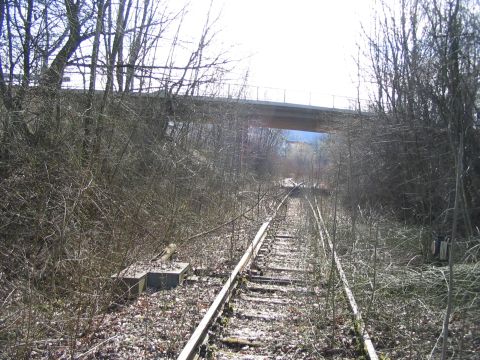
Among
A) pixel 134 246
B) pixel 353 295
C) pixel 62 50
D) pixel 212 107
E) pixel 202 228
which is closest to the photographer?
pixel 353 295

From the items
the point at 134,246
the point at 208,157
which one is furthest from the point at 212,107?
the point at 134,246

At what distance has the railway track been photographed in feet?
16.3

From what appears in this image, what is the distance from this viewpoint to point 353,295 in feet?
22.4

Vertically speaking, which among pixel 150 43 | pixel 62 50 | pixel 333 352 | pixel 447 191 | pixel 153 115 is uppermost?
pixel 150 43

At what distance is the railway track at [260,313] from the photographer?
4.97 metres

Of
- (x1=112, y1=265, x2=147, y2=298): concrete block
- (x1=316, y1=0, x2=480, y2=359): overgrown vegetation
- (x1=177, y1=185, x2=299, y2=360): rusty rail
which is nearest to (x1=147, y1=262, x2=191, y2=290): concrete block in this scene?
(x1=112, y1=265, x2=147, y2=298): concrete block

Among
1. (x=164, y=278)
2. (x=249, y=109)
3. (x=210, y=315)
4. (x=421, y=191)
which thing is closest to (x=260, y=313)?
(x=210, y=315)

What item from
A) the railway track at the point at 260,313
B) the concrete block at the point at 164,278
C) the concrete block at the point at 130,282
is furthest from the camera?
the concrete block at the point at 164,278

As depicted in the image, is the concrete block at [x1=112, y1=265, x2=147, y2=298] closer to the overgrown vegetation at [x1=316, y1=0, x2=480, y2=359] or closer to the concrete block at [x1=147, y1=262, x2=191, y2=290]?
the concrete block at [x1=147, y1=262, x2=191, y2=290]

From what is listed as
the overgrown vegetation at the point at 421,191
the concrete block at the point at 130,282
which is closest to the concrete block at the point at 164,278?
the concrete block at the point at 130,282

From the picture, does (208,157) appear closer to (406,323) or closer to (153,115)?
(153,115)

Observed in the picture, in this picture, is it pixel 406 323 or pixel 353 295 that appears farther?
pixel 353 295

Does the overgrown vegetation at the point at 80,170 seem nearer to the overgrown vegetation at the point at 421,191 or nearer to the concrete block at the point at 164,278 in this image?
the concrete block at the point at 164,278

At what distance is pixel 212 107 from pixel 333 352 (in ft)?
46.5
